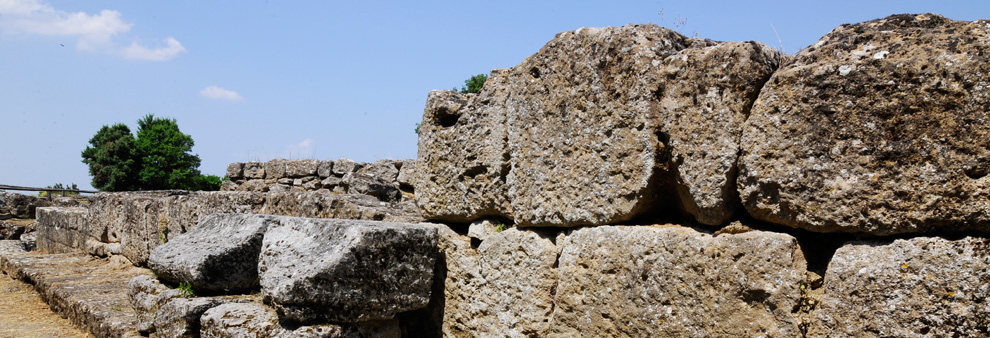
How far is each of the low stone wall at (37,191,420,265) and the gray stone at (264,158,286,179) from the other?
1.66 meters

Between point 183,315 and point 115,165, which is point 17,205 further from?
point 115,165

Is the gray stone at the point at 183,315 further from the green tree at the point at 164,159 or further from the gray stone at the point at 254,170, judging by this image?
the green tree at the point at 164,159

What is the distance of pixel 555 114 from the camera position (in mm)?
2883

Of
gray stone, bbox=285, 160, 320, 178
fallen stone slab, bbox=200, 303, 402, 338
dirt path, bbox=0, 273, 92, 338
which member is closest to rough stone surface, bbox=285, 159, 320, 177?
gray stone, bbox=285, 160, 320, 178

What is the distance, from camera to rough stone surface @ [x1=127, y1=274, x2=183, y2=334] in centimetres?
426

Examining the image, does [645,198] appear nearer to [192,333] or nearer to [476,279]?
[476,279]

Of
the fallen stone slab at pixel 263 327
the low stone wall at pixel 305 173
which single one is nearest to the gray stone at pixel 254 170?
the low stone wall at pixel 305 173

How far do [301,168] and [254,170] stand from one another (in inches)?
53.1

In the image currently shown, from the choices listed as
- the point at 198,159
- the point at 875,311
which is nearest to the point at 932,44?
the point at 875,311

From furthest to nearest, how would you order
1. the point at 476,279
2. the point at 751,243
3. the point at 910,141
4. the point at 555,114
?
the point at 476,279, the point at 555,114, the point at 751,243, the point at 910,141

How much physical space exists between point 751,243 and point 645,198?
0.44m

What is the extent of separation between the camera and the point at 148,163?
3516cm

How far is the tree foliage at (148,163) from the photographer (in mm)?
34594

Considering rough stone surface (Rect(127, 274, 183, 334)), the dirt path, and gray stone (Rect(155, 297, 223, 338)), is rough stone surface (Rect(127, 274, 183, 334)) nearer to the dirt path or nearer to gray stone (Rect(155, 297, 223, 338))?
gray stone (Rect(155, 297, 223, 338))
